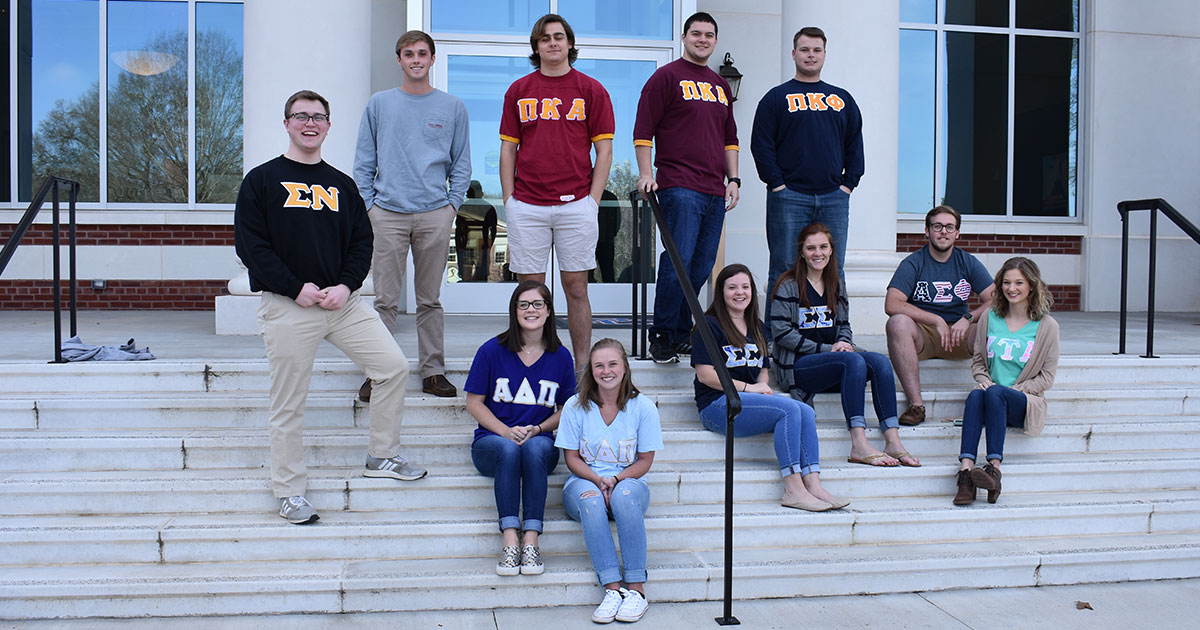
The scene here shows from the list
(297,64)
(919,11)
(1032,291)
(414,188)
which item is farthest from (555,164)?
(919,11)

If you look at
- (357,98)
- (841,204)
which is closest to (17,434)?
(357,98)

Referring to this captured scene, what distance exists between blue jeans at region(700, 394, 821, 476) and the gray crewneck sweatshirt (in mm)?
1951

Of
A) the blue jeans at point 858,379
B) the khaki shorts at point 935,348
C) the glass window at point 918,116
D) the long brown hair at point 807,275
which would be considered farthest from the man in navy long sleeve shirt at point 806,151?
the glass window at point 918,116

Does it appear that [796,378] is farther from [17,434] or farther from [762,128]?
[17,434]

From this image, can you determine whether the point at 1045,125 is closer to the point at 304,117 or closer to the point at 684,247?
the point at 684,247

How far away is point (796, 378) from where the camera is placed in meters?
5.09

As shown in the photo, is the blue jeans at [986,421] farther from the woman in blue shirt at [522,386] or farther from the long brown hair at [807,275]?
the woman in blue shirt at [522,386]

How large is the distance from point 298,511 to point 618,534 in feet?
4.55

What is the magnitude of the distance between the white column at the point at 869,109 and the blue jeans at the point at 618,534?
4.28 m

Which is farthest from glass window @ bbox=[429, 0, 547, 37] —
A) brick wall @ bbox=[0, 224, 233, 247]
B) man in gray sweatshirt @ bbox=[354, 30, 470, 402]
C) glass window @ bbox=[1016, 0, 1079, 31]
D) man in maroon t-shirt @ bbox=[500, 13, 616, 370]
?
glass window @ bbox=[1016, 0, 1079, 31]

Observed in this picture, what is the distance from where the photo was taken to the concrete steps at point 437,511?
3789 mm

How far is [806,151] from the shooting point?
18.3ft

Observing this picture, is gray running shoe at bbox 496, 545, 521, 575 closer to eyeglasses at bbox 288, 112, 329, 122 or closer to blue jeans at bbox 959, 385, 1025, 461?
eyeglasses at bbox 288, 112, 329, 122

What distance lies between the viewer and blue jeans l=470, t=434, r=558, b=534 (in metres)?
3.95
